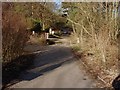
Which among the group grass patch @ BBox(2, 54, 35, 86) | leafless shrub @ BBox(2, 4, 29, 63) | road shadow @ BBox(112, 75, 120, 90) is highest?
leafless shrub @ BBox(2, 4, 29, 63)

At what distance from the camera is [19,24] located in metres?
11.5

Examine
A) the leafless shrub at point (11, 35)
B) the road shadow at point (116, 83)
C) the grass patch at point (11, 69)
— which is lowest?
the road shadow at point (116, 83)

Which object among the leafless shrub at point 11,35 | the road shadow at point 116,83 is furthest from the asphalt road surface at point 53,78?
the leafless shrub at point 11,35

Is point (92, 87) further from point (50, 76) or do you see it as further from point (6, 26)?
point (6, 26)

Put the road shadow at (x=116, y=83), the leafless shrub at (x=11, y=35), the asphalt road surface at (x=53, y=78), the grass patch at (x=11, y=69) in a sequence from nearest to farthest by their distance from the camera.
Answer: the road shadow at (x=116, y=83), the asphalt road surface at (x=53, y=78), the grass patch at (x=11, y=69), the leafless shrub at (x=11, y=35)

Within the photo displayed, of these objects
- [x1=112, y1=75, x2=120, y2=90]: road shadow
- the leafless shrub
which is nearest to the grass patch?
the leafless shrub

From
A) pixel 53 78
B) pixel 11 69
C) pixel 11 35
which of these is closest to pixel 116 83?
pixel 53 78

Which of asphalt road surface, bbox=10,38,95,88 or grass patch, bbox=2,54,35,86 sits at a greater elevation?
grass patch, bbox=2,54,35,86

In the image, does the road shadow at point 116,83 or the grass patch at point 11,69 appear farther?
the grass patch at point 11,69

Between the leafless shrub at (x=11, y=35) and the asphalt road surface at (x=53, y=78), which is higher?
the leafless shrub at (x=11, y=35)

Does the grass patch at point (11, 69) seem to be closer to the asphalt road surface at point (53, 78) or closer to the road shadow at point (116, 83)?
the asphalt road surface at point (53, 78)

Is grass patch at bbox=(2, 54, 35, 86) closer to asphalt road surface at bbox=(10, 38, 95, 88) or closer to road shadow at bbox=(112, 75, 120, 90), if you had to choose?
asphalt road surface at bbox=(10, 38, 95, 88)

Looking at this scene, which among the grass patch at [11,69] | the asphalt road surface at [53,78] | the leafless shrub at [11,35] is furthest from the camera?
the leafless shrub at [11,35]

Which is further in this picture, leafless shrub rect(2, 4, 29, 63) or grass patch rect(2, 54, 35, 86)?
leafless shrub rect(2, 4, 29, 63)
